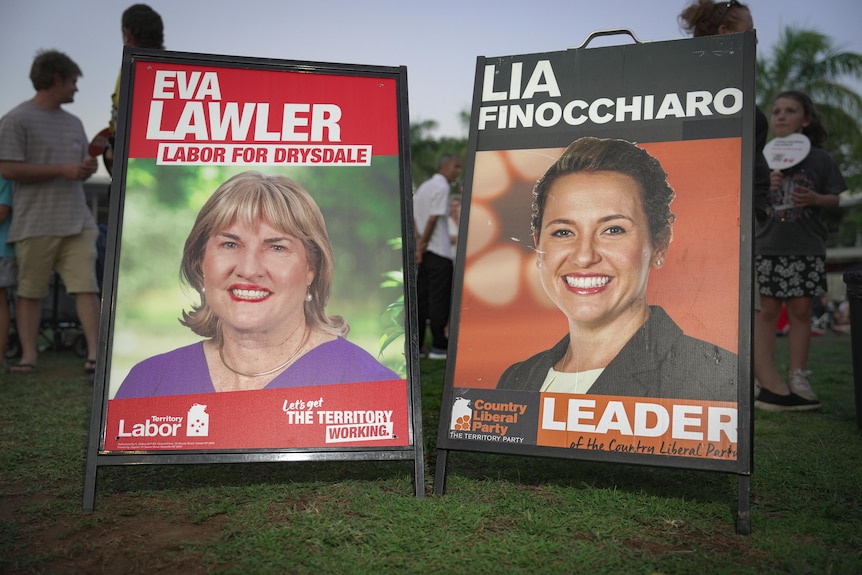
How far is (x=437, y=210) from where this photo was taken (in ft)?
24.1

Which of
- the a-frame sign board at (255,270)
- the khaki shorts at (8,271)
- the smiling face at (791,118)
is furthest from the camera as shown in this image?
the khaki shorts at (8,271)

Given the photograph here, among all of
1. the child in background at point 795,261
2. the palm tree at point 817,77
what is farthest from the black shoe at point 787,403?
the palm tree at point 817,77

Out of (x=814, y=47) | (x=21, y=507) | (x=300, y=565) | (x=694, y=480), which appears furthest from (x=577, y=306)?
(x=814, y=47)

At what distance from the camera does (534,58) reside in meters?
2.99

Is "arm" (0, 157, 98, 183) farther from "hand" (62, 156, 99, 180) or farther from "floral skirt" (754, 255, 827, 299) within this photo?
"floral skirt" (754, 255, 827, 299)

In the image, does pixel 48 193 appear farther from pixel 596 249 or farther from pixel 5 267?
pixel 596 249

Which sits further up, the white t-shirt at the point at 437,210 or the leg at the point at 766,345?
the white t-shirt at the point at 437,210

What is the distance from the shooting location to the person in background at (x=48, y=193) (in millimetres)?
5422

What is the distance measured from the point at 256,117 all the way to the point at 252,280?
63 centimetres

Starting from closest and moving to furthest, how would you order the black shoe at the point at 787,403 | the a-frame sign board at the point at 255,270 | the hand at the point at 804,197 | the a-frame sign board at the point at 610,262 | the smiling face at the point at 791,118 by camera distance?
the a-frame sign board at the point at 610,262
the a-frame sign board at the point at 255,270
the black shoe at the point at 787,403
the hand at the point at 804,197
the smiling face at the point at 791,118

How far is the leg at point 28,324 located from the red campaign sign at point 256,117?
344cm

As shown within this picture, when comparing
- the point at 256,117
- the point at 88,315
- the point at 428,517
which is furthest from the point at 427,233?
the point at 428,517

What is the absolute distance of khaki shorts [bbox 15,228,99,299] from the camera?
18.0 feet

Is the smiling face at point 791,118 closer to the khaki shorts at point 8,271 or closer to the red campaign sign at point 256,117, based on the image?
the red campaign sign at point 256,117
